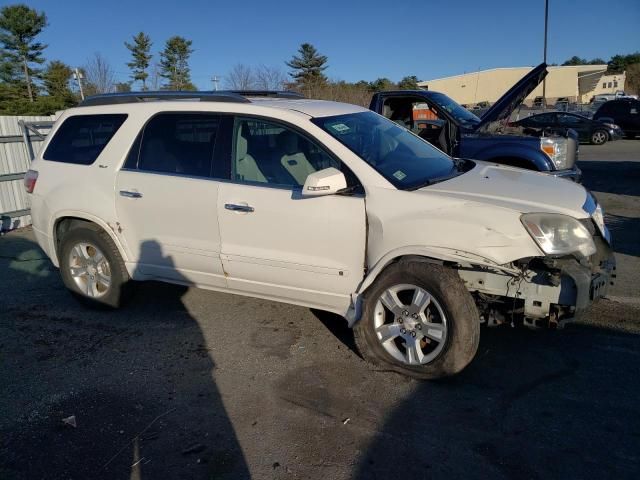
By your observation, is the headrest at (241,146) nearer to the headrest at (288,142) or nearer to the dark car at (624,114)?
the headrest at (288,142)

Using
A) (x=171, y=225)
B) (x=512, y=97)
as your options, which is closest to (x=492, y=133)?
(x=512, y=97)

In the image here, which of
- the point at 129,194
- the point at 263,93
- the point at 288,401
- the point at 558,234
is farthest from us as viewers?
the point at 263,93

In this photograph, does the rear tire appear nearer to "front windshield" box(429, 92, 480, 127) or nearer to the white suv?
the white suv

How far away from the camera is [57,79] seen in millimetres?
36094

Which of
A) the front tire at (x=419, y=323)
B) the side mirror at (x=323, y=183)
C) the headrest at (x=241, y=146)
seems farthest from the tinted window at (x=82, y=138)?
the front tire at (x=419, y=323)

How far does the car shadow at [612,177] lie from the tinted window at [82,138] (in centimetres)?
944

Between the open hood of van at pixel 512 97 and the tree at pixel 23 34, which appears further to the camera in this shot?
the tree at pixel 23 34

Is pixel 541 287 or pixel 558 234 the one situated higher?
pixel 558 234

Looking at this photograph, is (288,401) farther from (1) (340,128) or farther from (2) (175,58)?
(2) (175,58)

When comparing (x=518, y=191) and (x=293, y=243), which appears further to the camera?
(x=293, y=243)

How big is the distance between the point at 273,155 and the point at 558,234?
217 centimetres

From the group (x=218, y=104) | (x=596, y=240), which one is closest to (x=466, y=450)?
(x=596, y=240)

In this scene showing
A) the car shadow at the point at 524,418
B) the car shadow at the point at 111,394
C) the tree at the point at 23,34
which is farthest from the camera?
the tree at the point at 23,34

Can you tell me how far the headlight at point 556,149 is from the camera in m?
7.17
